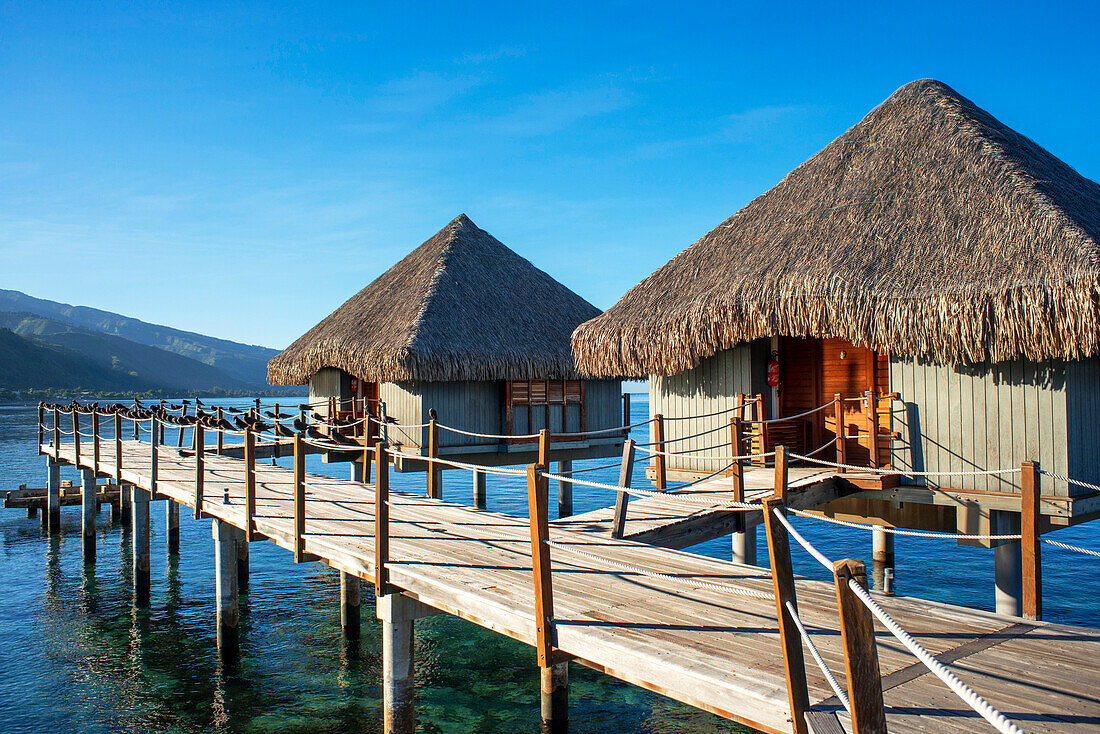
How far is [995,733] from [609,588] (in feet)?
9.14

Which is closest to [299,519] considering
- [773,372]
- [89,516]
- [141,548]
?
[773,372]

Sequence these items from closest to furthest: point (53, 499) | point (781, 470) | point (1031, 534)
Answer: point (1031, 534) → point (781, 470) → point (53, 499)

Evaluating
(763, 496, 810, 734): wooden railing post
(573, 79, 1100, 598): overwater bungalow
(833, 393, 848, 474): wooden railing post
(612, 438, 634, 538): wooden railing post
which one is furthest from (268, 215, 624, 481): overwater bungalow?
(763, 496, 810, 734): wooden railing post

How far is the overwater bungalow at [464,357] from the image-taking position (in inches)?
639

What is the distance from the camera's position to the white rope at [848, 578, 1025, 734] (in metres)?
1.93

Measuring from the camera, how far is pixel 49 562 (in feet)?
56.0

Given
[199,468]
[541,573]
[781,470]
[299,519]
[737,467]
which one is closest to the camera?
[541,573]

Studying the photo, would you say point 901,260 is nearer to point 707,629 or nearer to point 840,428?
point 840,428

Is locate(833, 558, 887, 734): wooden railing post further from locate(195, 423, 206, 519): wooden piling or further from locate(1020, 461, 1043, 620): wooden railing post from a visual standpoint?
locate(195, 423, 206, 519): wooden piling

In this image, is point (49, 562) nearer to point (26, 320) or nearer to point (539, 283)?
point (539, 283)

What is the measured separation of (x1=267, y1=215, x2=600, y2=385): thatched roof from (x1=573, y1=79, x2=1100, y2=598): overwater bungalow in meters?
4.04

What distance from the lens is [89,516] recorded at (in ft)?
56.3

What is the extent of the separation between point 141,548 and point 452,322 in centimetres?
740

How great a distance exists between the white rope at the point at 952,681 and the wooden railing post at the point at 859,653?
0.03m
